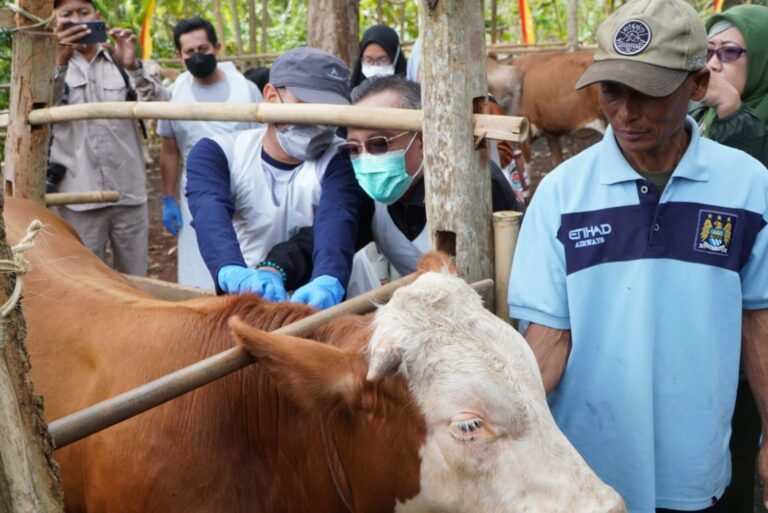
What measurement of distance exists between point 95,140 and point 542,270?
460 cm

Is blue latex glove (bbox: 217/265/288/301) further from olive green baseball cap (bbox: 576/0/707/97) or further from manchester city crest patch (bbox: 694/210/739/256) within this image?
manchester city crest patch (bbox: 694/210/739/256)

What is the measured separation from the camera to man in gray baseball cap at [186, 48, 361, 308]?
3.51 m

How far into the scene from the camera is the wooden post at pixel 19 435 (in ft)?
5.62

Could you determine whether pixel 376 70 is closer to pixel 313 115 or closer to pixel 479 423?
pixel 313 115

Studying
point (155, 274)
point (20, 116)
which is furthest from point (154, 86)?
point (155, 274)

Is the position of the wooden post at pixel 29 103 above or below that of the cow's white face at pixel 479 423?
above

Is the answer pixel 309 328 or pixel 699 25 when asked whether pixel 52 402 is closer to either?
pixel 309 328

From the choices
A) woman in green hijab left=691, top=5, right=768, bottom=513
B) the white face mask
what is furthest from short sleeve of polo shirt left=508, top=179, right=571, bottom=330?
the white face mask

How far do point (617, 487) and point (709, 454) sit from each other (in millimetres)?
299

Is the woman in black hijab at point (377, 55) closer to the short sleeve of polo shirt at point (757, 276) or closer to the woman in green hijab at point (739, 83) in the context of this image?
the woman in green hijab at point (739, 83)

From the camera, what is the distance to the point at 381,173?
3512mm

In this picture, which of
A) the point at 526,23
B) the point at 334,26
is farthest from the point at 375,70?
the point at 526,23

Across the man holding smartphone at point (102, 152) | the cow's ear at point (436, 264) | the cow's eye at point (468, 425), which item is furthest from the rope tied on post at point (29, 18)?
the cow's eye at point (468, 425)

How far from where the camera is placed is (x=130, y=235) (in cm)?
671
